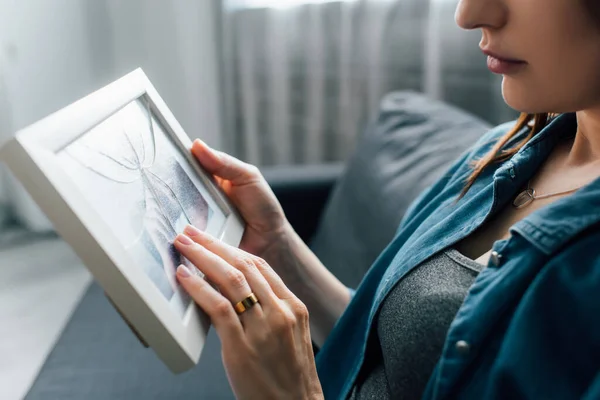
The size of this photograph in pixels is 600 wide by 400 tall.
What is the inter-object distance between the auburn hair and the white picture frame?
348 mm

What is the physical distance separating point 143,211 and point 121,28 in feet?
5.91

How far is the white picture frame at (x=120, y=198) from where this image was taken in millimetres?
456

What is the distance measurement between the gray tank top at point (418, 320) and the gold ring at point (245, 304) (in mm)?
173

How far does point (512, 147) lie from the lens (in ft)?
2.59

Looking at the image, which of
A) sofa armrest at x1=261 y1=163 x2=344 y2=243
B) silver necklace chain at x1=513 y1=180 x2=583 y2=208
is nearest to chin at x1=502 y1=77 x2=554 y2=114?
silver necklace chain at x1=513 y1=180 x2=583 y2=208

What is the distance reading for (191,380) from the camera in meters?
1.15

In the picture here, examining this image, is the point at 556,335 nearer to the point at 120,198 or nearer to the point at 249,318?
the point at 249,318

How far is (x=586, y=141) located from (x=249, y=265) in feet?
1.36

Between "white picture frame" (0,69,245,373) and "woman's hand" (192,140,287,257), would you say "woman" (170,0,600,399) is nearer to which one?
"white picture frame" (0,69,245,373)

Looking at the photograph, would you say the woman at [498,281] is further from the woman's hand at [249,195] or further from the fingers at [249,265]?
the woman's hand at [249,195]

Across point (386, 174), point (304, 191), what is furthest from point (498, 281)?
point (304, 191)

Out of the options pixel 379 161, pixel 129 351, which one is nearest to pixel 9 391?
pixel 129 351

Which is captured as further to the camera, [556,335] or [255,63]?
[255,63]

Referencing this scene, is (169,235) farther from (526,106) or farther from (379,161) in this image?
(379,161)
